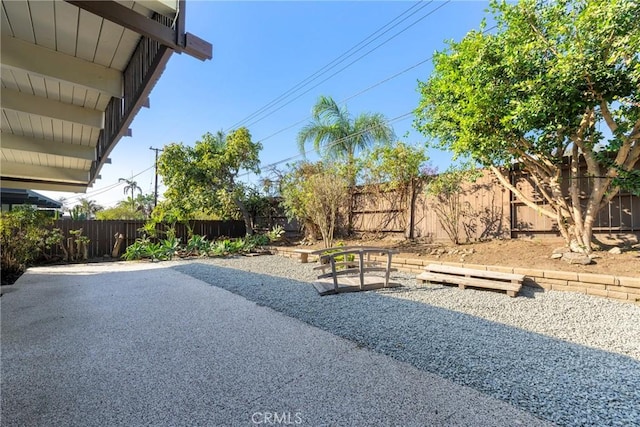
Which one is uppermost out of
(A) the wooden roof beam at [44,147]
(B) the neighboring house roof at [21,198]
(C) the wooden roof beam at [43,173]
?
(A) the wooden roof beam at [44,147]

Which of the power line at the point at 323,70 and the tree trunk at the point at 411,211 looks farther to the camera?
the power line at the point at 323,70

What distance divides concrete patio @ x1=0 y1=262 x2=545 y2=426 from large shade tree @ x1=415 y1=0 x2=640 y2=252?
159 inches

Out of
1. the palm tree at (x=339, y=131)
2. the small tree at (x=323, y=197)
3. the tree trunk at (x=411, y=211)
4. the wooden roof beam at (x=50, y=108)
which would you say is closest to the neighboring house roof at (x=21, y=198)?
the wooden roof beam at (x=50, y=108)

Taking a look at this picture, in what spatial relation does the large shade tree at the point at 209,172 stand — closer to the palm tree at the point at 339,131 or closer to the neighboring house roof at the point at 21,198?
the palm tree at the point at 339,131

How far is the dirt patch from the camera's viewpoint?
13.8 ft

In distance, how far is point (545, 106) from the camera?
4.11 m

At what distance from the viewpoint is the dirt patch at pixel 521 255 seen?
421cm

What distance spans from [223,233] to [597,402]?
12141 millimetres

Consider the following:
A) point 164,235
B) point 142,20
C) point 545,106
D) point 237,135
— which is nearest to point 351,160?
point 237,135

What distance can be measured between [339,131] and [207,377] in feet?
36.8

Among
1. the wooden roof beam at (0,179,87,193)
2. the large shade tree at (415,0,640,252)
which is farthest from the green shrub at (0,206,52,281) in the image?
the large shade tree at (415,0,640,252)

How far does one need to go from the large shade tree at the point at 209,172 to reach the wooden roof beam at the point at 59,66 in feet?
27.2

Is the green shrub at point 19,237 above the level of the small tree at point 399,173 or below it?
below

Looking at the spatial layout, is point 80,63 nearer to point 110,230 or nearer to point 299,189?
point 299,189
